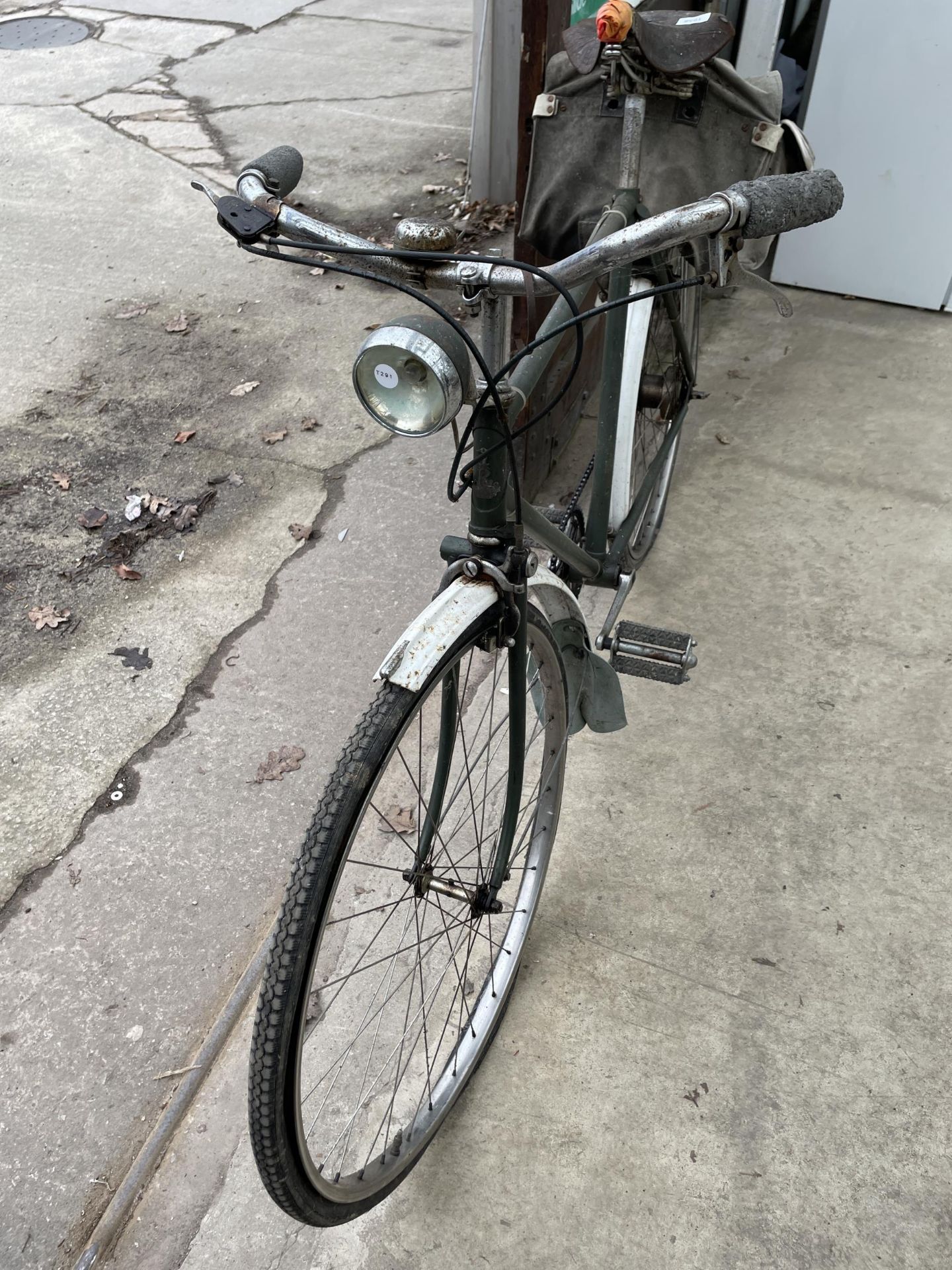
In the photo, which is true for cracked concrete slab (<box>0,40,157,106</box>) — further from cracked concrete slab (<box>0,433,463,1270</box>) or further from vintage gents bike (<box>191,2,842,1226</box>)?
vintage gents bike (<box>191,2,842,1226</box>)

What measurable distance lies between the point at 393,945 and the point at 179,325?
3.19 metres

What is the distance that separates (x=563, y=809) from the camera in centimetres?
243

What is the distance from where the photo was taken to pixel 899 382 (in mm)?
3936

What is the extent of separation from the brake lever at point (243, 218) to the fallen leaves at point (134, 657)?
1.82m

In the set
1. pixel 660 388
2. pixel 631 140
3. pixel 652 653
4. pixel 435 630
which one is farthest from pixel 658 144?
pixel 435 630

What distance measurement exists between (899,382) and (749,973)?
274cm

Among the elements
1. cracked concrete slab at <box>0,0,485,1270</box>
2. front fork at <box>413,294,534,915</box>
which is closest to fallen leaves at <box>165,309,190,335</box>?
cracked concrete slab at <box>0,0,485,1270</box>

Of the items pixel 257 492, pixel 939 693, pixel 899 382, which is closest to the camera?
pixel 939 693

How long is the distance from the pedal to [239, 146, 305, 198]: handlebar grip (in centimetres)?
141

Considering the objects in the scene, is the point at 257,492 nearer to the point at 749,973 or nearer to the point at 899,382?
the point at 749,973

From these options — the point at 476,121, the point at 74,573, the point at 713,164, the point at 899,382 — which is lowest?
the point at 74,573

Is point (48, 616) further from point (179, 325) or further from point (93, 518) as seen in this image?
point (179, 325)

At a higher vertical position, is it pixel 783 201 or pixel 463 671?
pixel 783 201

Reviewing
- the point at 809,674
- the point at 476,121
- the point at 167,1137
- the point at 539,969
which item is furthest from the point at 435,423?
the point at 476,121
